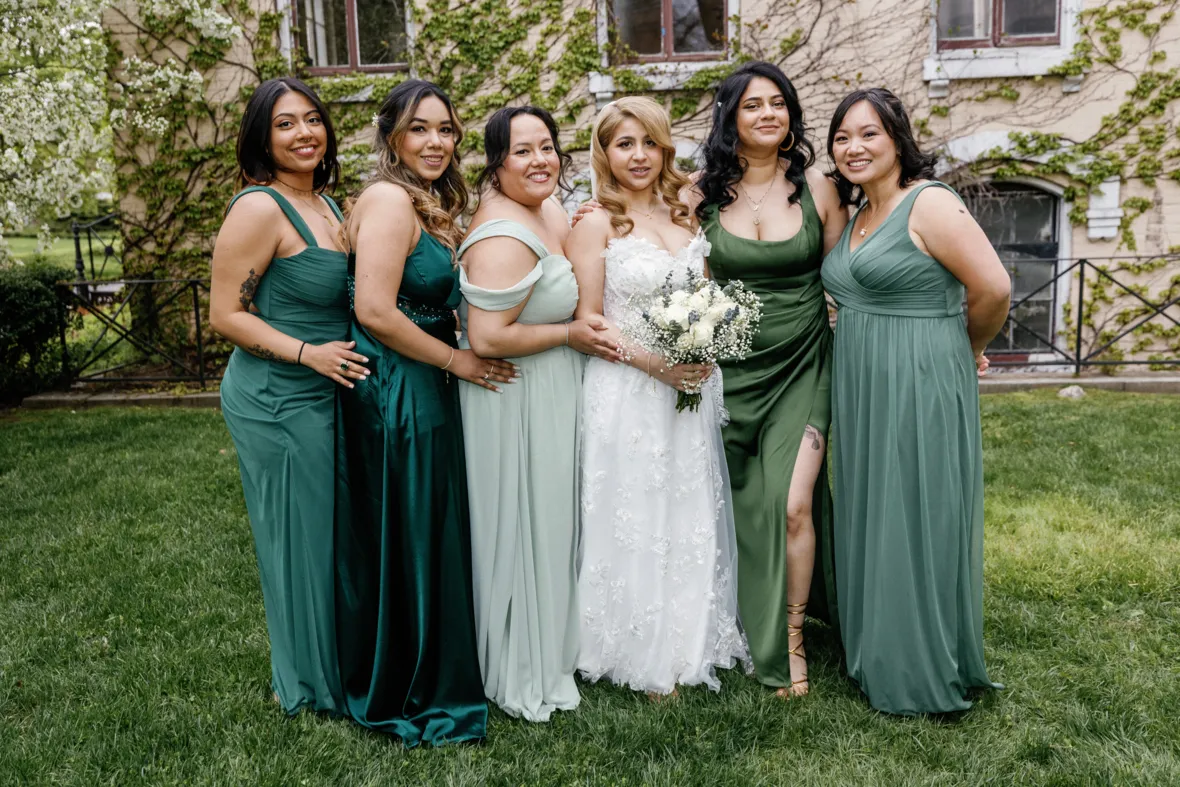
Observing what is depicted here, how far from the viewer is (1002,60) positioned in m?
10.2

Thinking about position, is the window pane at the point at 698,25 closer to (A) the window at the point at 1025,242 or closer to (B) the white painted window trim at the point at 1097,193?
(B) the white painted window trim at the point at 1097,193

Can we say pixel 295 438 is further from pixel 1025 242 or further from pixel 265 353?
pixel 1025 242

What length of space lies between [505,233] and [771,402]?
133 centimetres

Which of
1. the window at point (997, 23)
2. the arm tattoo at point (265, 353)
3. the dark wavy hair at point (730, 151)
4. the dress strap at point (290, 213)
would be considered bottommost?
the arm tattoo at point (265, 353)

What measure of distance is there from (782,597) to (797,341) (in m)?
1.07

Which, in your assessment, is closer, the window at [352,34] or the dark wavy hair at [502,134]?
the dark wavy hair at [502,134]

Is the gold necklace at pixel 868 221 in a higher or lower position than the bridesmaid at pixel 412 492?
higher

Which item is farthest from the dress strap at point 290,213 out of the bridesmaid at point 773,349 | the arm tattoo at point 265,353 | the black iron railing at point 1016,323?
the black iron railing at point 1016,323

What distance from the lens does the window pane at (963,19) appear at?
10.4m

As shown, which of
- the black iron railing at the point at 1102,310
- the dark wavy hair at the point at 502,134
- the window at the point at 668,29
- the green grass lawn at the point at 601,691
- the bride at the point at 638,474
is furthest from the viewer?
the window at the point at 668,29

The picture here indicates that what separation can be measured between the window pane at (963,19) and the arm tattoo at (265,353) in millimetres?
9457

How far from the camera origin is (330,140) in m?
3.62

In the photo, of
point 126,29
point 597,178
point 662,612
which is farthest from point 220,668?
point 126,29

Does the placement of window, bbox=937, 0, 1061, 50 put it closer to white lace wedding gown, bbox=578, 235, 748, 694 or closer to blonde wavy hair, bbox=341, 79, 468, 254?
white lace wedding gown, bbox=578, 235, 748, 694
